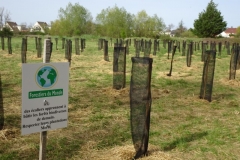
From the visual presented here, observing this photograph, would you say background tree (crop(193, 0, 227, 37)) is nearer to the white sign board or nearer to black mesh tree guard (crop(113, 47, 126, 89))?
black mesh tree guard (crop(113, 47, 126, 89))

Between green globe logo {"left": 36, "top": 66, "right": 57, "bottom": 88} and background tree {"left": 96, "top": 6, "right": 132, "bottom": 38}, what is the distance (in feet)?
162

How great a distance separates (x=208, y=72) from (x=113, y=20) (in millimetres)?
47864

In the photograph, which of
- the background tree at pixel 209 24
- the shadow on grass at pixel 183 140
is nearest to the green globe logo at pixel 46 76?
the shadow on grass at pixel 183 140

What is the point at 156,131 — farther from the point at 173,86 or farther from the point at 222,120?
the point at 173,86

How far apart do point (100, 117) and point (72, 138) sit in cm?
117

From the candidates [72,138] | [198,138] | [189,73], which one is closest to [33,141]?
[72,138]

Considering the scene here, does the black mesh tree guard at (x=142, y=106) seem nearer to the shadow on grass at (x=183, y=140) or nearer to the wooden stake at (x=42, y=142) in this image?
the shadow on grass at (x=183, y=140)

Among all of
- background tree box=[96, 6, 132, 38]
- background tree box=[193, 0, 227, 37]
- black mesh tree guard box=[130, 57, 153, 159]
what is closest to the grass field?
black mesh tree guard box=[130, 57, 153, 159]

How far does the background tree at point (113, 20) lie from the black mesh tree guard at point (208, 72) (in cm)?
4517

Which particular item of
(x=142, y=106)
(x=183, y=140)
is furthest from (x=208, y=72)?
(x=142, y=106)

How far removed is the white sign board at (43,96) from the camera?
246 cm

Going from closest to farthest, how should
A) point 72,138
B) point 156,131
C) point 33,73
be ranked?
point 33,73 → point 72,138 → point 156,131

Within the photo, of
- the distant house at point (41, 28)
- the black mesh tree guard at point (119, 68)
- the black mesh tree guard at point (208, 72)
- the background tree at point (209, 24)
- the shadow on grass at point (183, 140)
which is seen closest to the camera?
the shadow on grass at point (183, 140)

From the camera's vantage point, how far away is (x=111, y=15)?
5378 centimetres
